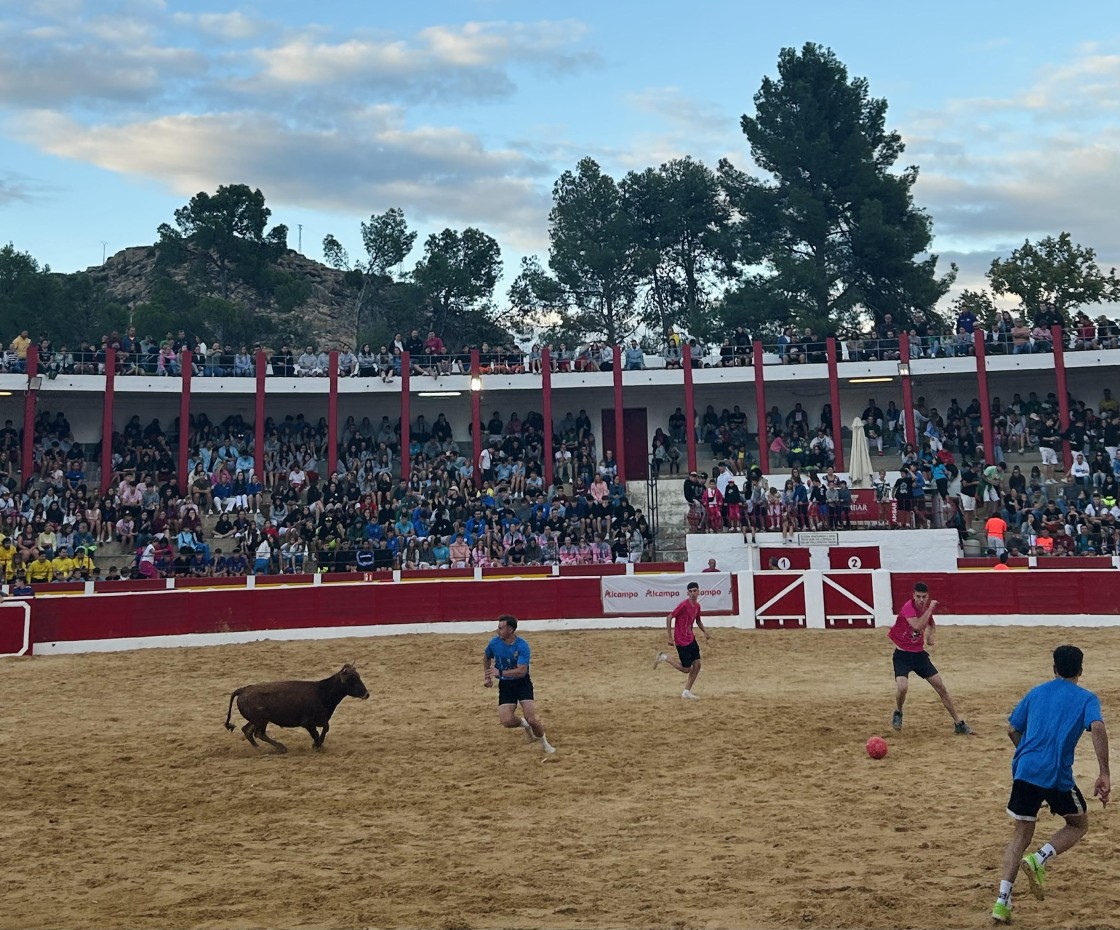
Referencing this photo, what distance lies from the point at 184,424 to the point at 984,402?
26508mm

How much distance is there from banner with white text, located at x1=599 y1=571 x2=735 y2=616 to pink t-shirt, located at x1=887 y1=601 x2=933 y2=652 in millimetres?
10848

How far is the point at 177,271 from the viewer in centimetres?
9638

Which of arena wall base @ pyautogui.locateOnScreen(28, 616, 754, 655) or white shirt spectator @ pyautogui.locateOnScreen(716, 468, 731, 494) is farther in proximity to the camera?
white shirt spectator @ pyautogui.locateOnScreen(716, 468, 731, 494)

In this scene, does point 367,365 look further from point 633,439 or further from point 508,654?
point 508,654

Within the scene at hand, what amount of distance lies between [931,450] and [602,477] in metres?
10.8

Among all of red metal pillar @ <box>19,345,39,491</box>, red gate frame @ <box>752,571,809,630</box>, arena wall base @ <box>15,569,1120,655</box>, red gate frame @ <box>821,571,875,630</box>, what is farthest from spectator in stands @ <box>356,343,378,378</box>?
red gate frame @ <box>821,571,875,630</box>

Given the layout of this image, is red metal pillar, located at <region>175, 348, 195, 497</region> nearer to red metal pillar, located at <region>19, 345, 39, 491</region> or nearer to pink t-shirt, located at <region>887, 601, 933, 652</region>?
red metal pillar, located at <region>19, 345, 39, 491</region>

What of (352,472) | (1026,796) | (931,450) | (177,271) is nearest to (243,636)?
(352,472)

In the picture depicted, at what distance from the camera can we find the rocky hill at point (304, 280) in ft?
314

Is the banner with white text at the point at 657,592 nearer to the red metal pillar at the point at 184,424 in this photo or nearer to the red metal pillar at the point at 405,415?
the red metal pillar at the point at 405,415

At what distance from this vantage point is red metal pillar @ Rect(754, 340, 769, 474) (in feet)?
118

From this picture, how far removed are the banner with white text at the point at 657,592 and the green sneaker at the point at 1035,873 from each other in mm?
16867

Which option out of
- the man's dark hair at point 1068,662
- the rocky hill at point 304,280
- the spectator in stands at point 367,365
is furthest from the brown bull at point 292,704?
the rocky hill at point 304,280

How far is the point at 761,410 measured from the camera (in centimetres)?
3662
